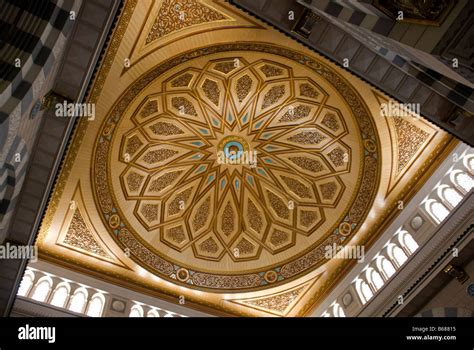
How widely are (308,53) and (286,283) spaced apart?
7038mm

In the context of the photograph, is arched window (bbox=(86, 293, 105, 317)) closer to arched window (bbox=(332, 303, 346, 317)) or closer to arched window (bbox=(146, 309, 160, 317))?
arched window (bbox=(146, 309, 160, 317))

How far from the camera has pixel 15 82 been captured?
5039 millimetres

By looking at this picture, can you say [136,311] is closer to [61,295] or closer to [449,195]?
[61,295]

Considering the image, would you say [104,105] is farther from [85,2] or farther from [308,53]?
[308,53]

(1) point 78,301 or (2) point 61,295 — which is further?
(1) point 78,301

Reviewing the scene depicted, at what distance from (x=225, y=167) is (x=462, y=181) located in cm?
756

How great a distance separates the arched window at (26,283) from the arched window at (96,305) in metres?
1.56

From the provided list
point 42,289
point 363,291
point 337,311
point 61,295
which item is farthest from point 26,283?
point 363,291

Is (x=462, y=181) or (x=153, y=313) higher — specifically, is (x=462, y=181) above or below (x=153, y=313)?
above

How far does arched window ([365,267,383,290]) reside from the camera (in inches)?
457

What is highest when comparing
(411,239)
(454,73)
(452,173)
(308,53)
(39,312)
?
(308,53)

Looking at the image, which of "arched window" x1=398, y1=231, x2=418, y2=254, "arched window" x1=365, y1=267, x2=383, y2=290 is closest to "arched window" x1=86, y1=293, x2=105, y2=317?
"arched window" x1=365, y1=267, x2=383, y2=290

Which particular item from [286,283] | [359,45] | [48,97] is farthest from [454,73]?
[286,283]

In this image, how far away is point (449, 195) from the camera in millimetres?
10508
